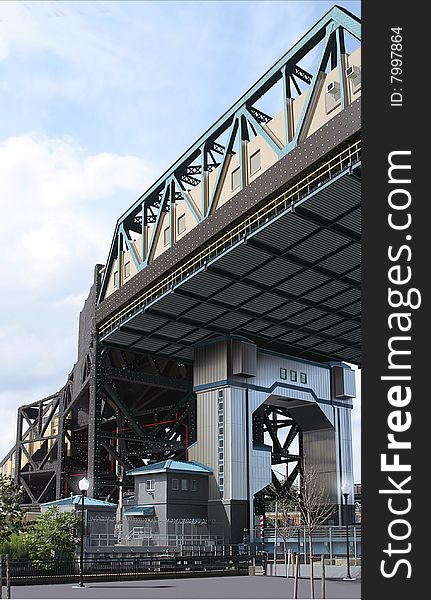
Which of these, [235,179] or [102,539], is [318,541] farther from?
[235,179]

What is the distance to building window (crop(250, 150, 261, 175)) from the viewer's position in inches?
1882

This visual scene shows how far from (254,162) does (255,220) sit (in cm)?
418

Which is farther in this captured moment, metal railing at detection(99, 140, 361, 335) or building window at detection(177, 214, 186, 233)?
building window at detection(177, 214, 186, 233)

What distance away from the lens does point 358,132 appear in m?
38.6

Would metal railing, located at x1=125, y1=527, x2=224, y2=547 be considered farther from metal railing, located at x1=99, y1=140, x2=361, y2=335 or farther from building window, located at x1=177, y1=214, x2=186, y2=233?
building window, located at x1=177, y1=214, x2=186, y2=233

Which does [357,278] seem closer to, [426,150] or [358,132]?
[358,132]

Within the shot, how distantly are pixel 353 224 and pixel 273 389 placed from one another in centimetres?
2288

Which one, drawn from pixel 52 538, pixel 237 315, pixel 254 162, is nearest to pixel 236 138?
pixel 254 162

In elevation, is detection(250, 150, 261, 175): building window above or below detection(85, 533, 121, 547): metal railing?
above

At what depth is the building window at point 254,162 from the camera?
4781 centimetres

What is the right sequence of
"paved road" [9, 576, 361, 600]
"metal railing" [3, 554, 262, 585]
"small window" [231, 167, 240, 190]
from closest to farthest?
"paved road" [9, 576, 361, 600] → "metal railing" [3, 554, 262, 585] → "small window" [231, 167, 240, 190]

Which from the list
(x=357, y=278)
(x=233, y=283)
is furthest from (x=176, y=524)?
(x=357, y=278)

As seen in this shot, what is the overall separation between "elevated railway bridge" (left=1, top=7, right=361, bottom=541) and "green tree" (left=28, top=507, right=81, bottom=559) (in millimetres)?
16429

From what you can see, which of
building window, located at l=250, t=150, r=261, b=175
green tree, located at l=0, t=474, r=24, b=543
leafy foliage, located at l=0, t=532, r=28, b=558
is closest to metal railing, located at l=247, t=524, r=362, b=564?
leafy foliage, located at l=0, t=532, r=28, b=558
